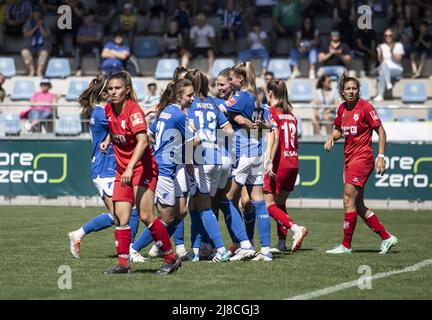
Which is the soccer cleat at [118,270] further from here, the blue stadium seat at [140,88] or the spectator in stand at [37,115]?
the blue stadium seat at [140,88]

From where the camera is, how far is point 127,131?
10000 millimetres

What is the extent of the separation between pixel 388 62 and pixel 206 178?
14.8 m

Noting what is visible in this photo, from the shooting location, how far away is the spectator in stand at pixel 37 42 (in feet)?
88.4

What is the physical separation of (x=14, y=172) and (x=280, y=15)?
30.0ft

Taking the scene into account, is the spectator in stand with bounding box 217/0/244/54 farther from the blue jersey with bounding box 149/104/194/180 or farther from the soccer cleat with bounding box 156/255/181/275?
the soccer cleat with bounding box 156/255/181/275

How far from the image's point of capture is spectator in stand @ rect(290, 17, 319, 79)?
2597cm

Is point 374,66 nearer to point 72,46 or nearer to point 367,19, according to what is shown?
point 367,19

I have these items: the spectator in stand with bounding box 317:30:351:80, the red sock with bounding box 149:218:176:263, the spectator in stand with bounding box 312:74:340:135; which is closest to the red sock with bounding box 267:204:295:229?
the red sock with bounding box 149:218:176:263

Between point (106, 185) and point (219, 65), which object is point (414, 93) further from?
point (106, 185)

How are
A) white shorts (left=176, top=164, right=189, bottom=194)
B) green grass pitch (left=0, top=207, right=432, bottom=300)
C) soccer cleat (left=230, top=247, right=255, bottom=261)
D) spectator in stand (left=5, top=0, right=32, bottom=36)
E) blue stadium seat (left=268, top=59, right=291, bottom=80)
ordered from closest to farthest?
green grass pitch (left=0, top=207, right=432, bottom=300) < white shorts (left=176, top=164, right=189, bottom=194) < soccer cleat (left=230, top=247, right=255, bottom=261) < blue stadium seat (left=268, top=59, right=291, bottom=80) < spectator in stand (left=5, top=0, right=32, bottom=36)

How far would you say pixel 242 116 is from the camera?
1191 cm

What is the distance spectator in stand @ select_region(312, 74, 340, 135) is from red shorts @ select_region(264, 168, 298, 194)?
837cm

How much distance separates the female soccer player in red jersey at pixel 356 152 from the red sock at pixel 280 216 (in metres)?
0.65

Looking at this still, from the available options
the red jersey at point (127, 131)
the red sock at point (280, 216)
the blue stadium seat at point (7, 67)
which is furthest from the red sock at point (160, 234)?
the blue stadium seat at point (7, 67)
